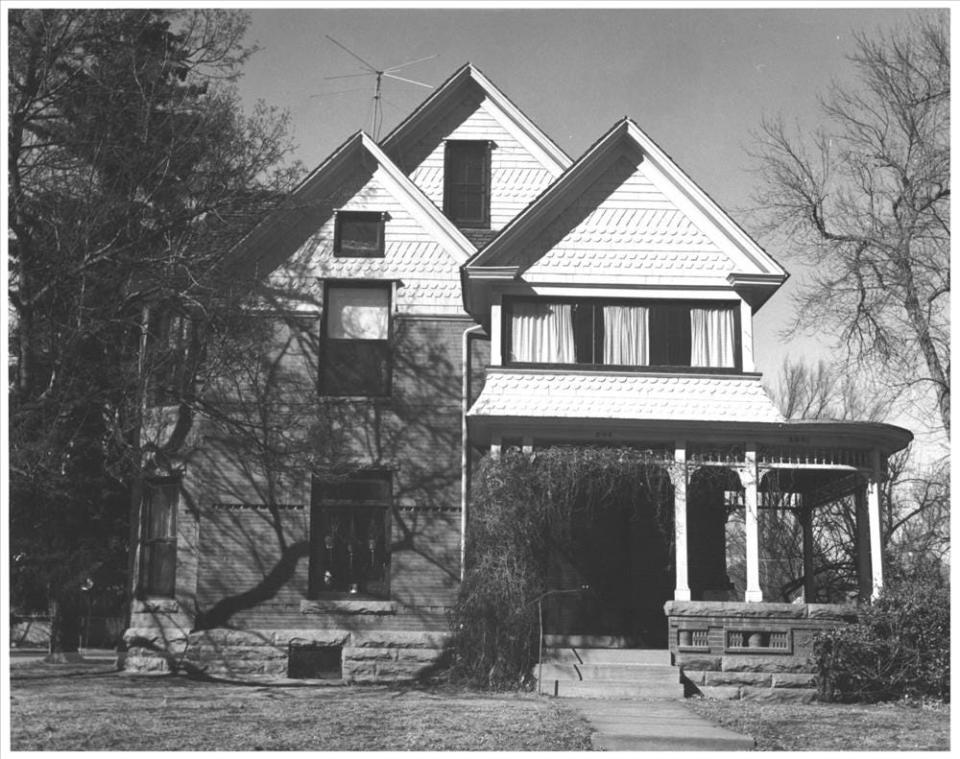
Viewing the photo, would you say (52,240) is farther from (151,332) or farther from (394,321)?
(394,321)

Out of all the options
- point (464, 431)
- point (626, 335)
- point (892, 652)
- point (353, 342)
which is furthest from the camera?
point (353, 342)

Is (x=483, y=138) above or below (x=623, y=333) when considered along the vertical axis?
above

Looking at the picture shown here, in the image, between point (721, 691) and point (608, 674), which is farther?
point (721, 691)

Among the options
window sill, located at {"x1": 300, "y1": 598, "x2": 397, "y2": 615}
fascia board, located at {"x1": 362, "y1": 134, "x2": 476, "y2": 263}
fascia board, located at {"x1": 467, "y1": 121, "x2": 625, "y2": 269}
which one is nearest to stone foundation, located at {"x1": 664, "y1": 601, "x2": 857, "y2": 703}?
window sill, located at {"x1": 300, "y1": 598, "x2": 397, "y2": 615}

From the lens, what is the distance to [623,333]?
17984mm

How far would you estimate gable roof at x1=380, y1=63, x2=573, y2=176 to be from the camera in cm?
2161

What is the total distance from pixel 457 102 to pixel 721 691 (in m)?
12.0

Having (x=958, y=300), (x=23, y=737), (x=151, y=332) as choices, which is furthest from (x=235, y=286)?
(x=958, y=300)

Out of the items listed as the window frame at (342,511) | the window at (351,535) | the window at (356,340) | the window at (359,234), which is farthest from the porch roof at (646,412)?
the window at (359,234)

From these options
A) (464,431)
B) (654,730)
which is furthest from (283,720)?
(464,431)

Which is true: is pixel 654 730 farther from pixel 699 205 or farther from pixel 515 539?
pixel 699 205

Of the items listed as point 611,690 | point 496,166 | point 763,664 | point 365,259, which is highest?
point 496,166

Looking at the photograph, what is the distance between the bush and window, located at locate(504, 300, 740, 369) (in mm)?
4320

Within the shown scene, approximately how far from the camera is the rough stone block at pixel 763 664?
51.2ft
